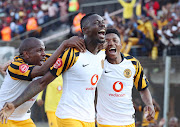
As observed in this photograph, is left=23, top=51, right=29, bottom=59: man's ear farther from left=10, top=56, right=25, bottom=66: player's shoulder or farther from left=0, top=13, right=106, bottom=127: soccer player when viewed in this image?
left=0, top=13, right=106, bottom=127: soccer player

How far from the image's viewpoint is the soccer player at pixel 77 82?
463 centimetres

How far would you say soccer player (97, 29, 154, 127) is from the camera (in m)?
5.63

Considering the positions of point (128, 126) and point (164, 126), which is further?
point (164, 126)

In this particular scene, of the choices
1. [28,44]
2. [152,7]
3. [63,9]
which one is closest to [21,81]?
[28,44]

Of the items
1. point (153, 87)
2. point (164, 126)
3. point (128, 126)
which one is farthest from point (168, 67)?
point (128, 126)

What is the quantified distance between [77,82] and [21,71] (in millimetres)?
906

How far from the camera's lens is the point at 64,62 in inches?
181

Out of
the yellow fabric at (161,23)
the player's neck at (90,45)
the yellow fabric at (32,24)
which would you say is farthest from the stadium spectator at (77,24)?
the player's neck at (90,45)

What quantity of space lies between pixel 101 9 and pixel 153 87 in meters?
7.43

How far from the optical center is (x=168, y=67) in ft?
34.4

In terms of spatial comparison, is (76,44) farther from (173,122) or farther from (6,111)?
(173,122)

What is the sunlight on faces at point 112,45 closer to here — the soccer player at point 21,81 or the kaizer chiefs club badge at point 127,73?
the kaizer chiefs club badge at point 127,73

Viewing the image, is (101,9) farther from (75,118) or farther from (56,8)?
(75,118)

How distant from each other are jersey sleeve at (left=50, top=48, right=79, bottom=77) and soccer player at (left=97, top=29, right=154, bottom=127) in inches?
44.7
